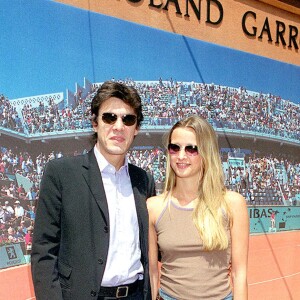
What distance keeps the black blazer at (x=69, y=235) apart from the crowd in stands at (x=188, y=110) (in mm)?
1092

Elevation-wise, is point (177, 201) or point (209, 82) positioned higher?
point (209, 82)

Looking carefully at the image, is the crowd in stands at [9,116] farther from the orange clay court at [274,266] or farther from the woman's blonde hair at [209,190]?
the orange clay court at [274,266]

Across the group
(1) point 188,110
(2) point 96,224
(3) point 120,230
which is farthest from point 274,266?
(2) point 96,224

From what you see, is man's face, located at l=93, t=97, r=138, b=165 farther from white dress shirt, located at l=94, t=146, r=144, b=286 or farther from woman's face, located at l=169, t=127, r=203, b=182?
woman's face, located at l=169, t=127, r=203, b=182

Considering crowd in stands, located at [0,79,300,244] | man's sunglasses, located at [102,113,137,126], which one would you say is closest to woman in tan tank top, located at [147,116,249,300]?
man's sunglasses, located at [102,113,137,126]

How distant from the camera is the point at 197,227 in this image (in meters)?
2.38

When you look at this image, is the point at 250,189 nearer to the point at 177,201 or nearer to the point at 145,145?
the point at 145,145

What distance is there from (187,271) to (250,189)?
2.39 meters

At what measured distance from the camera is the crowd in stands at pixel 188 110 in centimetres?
326

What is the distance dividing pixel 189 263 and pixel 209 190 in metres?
0.38

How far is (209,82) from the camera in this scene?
4.30 metres

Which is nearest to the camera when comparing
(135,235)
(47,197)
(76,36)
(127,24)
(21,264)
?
(47,197)

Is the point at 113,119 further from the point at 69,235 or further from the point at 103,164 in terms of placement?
the point at 69,235

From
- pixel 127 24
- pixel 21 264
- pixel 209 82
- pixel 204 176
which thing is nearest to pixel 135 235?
pixel 204 176
